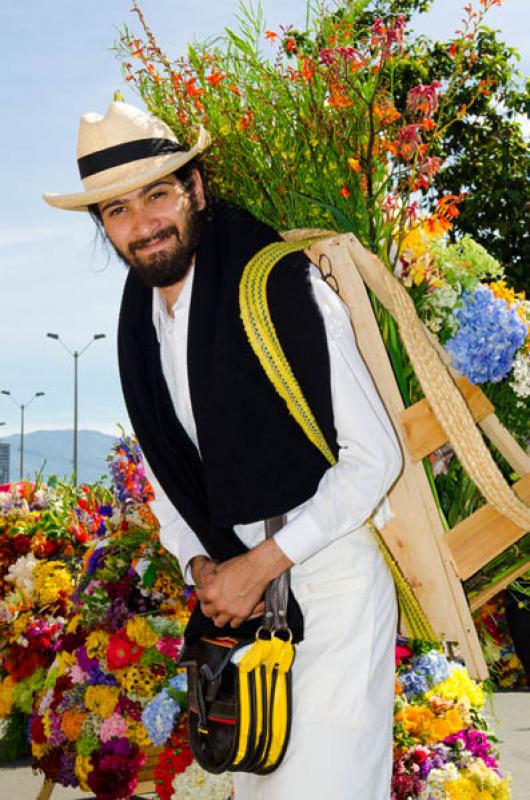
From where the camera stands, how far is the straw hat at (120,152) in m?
2.60

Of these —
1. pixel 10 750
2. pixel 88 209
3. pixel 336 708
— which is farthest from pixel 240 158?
pixel 10 750

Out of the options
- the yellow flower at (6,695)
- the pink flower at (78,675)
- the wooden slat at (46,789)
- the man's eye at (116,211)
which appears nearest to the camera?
the man's eye at (116,211)

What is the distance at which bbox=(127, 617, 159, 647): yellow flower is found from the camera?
14.6ft

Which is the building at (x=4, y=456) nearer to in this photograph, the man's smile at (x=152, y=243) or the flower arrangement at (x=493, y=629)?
the flower arrangement at (x=493, y=629)

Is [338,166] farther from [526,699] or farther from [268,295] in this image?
[526,699]

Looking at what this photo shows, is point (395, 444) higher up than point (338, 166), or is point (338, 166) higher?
point (338, 166)

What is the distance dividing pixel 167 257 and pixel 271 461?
596 millimetres

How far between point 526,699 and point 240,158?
22.0 ft

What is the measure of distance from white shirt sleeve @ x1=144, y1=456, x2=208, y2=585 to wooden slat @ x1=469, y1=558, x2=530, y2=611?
2.87 feet

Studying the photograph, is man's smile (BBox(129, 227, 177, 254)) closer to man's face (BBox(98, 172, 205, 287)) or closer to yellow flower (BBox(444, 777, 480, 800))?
man's face (BBox(98, 172, 205, 287))

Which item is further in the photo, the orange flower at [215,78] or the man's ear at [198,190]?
the orange flower at [215,78]

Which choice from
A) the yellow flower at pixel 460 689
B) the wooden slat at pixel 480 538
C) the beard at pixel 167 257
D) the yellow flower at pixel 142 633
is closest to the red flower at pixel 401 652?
the yellow flower at pixel 460 689

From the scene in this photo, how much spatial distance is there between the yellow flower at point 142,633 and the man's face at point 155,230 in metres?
2.23

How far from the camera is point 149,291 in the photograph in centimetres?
287
